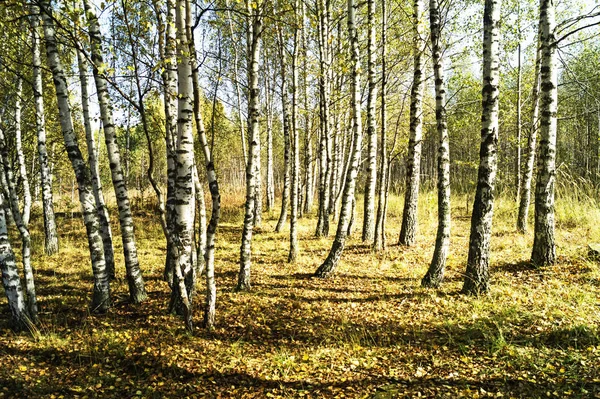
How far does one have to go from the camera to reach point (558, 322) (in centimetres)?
460

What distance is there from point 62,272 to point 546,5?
13.0 m

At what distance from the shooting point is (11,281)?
5.22 metres

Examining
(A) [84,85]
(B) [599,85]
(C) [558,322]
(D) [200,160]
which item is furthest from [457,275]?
Answer: (B) [599,85]

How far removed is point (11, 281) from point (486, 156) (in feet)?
26.0

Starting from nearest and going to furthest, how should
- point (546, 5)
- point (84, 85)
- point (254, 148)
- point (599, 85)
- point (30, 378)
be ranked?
point (30, 378) < point (546, 5) < point (254, 148) < point (84, 85) < point (599, 85)

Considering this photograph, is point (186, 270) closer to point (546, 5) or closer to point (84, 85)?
point (84, 85)

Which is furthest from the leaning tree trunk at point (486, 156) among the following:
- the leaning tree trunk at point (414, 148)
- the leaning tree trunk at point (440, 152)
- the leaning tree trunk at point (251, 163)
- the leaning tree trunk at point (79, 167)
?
the leaning tree trunk at point (79, 167)

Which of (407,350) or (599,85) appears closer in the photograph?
(407,350)

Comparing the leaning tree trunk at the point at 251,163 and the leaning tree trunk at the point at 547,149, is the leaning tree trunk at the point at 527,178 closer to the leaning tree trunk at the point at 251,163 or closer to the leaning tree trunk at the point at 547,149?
the leaning tree trunk at the point at 547,149

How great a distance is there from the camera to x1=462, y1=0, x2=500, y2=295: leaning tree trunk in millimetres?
5316

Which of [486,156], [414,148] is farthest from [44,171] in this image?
[486,156]

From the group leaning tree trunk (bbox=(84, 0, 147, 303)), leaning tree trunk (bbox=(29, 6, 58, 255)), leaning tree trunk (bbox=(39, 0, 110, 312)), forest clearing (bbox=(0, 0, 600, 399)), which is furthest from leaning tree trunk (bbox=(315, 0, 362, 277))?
leaning tree trunk (bbox=(29, 6, 58, 255))

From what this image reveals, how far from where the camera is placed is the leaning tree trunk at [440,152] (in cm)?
604

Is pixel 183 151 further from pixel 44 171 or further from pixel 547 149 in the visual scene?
pixel 44 171
